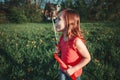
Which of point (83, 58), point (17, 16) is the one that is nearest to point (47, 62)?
point (83, 58)

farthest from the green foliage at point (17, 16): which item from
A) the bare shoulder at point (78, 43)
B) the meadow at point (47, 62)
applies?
the bare shoulder at point (78, 43)

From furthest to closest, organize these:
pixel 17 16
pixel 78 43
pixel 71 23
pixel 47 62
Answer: pixel 17 16 → pixel 47 62 → pixel 71 23 → pixel 78 43

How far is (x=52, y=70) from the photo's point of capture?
13.0 feet

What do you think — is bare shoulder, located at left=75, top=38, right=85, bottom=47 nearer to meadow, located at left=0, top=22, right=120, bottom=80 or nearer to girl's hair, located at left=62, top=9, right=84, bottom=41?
girl's hair, located at left=62, top=9, right=84, bottom=41

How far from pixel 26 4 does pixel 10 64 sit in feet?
48.0

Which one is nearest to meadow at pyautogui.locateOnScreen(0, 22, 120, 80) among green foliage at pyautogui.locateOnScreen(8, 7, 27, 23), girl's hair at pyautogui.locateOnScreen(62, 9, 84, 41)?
girl's hair at pyautogui.locateOnScreen(62, 9, 84, 41)

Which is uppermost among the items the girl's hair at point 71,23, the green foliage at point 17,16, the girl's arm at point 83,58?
the girl's hair at point 71,23

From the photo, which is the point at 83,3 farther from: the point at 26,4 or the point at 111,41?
the point at 111,41

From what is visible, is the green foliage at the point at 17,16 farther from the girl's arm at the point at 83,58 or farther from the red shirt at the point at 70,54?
the girl's arm at the point at 83,58

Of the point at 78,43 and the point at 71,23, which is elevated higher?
the point at 71,23

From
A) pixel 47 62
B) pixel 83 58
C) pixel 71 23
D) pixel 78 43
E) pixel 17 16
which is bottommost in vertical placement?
pixel 17 16

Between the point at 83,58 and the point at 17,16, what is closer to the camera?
the point at 83,58

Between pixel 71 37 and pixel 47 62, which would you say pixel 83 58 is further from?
pixel 47 62

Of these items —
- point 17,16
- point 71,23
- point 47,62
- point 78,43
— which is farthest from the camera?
point 17,16
